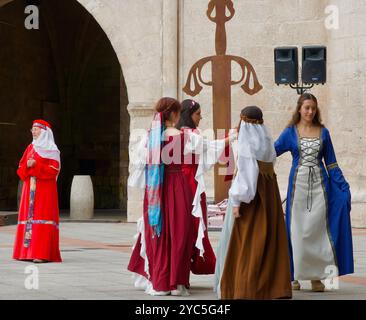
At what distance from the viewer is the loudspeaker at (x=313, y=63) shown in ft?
52.0

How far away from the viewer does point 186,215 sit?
9000 millimetres

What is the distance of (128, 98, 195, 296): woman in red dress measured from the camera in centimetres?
884

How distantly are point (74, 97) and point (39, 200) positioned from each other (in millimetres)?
16638

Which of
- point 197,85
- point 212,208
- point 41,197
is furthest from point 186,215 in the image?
point 197,85

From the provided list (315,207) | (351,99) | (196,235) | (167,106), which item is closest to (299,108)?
(315,207)

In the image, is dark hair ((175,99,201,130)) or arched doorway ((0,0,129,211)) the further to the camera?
arched doorway ((0,0,129,211))

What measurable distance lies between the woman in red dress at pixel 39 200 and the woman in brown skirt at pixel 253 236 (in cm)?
433

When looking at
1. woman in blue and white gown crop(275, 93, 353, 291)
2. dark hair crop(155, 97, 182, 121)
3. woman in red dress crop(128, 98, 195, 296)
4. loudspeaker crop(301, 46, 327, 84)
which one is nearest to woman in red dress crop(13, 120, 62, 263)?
woman in red dress crop(128, 98, 195, 296)

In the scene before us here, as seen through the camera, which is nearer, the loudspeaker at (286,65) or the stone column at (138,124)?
the loudspeaker at (286,65)

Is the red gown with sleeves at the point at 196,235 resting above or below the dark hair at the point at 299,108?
below

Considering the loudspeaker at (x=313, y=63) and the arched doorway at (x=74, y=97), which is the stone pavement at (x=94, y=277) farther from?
the arched doorway at (x=74, y=97)

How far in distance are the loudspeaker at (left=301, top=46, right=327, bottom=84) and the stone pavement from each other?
8.57 feet

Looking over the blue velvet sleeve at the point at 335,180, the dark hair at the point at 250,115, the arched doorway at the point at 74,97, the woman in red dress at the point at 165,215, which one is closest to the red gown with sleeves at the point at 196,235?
the woman in red dress at the point at 165,215

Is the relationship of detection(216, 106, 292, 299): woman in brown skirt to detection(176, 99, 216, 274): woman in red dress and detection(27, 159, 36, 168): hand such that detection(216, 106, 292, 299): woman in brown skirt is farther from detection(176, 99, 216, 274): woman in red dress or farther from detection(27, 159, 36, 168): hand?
detection(27, 159, 36, 168): hand
